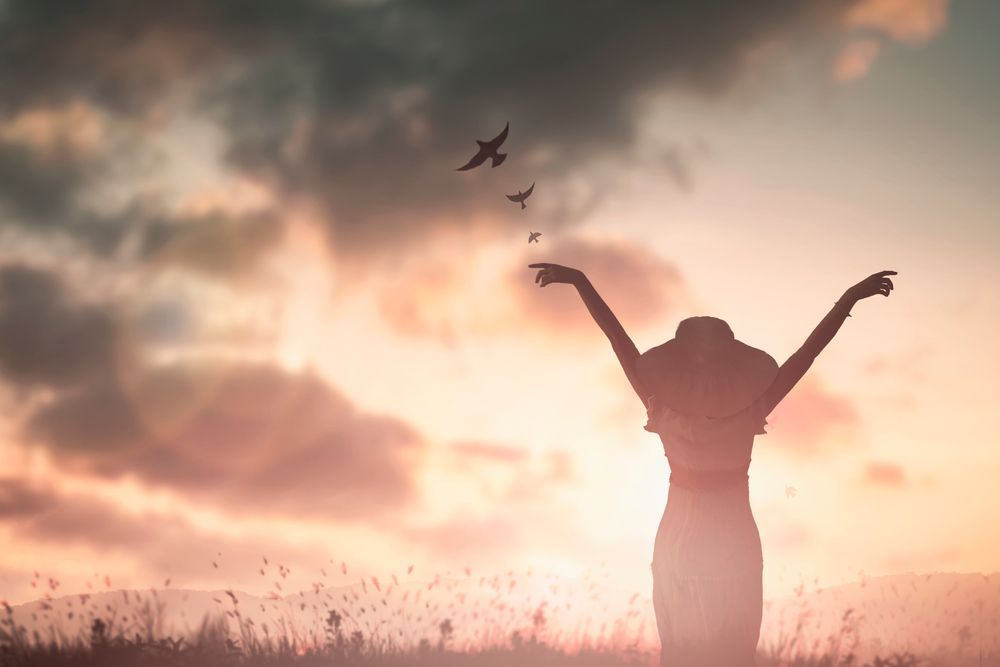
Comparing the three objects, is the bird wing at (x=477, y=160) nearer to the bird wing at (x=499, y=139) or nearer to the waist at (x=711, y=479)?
the bird wing at (x=499, y=139)

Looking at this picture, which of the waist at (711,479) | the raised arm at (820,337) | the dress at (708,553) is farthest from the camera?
the raised arm at (820,337)

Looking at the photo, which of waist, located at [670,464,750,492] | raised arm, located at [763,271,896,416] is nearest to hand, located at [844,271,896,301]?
raised arm, located at [763,271,896,416]

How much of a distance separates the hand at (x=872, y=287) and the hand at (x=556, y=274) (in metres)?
2.23

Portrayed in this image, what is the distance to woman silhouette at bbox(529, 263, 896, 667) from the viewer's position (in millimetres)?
7055

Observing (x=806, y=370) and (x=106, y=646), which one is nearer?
(x=806, y=370)

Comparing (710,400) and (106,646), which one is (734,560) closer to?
(710,400)

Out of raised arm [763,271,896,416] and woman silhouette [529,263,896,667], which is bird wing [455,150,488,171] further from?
raised arm [763,271,896,416]

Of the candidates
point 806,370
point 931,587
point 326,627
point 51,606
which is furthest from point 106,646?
point 931,587

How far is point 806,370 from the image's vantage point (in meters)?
7.51

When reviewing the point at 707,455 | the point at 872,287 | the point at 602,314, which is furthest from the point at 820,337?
the point at 602,314

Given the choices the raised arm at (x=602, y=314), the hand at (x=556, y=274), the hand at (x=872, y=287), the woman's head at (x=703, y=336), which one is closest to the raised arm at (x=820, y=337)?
the hand at (x=872, y=287)

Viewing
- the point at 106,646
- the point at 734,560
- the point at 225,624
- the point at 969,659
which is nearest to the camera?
the point at 734,560

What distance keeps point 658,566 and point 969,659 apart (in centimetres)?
606

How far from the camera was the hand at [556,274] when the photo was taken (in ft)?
24.9
